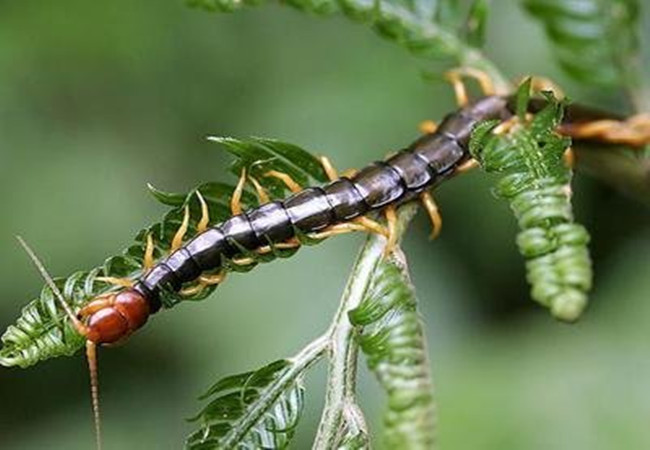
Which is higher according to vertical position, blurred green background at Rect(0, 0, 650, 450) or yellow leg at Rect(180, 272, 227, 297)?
blurred green background at Rect(0, 0, 650, 450)

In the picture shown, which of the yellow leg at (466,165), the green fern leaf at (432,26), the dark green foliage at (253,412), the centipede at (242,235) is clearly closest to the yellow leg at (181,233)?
the centipede at (242,235)

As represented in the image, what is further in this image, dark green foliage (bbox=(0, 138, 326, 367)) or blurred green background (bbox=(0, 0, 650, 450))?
blurred green background (bbox=(0, 0, 650, 450))

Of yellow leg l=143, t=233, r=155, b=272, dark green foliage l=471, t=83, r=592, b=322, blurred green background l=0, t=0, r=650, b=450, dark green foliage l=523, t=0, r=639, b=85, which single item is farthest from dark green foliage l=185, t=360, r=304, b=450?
blurred green background l=0, t=0, r=650, b=450

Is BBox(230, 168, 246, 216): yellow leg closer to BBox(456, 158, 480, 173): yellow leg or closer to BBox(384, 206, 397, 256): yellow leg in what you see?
BBox(384, 206, 397, 256): yellow leg

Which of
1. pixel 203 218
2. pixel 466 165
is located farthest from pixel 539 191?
pixel 203 218

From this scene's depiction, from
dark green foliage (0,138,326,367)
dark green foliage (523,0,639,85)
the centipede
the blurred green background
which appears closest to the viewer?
dark green foliage (0,138,326,367)

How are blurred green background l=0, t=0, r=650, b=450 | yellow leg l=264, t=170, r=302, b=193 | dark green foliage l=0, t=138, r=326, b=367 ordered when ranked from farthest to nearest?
blurred green background l=0, t=0, r=650, b=450 < yellow leg l=264, t=170, r=302, b=193 < dark green foliage l=0, t=138, r=326, b=367

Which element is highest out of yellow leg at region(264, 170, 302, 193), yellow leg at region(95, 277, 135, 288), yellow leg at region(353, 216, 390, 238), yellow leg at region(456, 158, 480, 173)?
yellow leg at region(264, 170, 302, 193)
